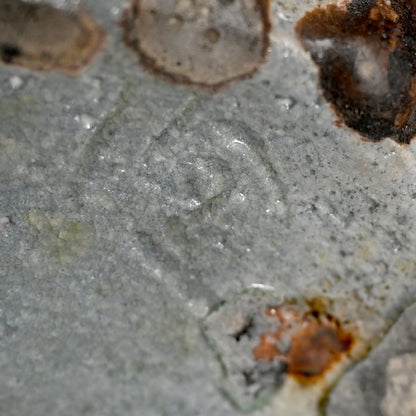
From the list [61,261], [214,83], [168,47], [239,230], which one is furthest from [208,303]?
[168,47]

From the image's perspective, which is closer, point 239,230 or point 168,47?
point 239,230

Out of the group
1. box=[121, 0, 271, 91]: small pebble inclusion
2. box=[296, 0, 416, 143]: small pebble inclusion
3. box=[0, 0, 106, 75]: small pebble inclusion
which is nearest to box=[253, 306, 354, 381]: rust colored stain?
box=[296, 0, 416, 143]: small pebble inclusion

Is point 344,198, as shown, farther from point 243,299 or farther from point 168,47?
point 168,47

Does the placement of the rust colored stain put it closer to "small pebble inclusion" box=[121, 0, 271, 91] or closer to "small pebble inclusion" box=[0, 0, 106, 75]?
"small pebble inclusion" box=[121, 0, 271, 91]

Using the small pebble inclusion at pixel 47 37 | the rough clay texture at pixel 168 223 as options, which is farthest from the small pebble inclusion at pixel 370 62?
the small pebble inclusion at pixel 47 37

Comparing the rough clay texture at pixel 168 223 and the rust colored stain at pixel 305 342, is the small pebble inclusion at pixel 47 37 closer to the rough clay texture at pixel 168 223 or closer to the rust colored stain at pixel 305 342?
the rough clay texture at pixel 168 223
